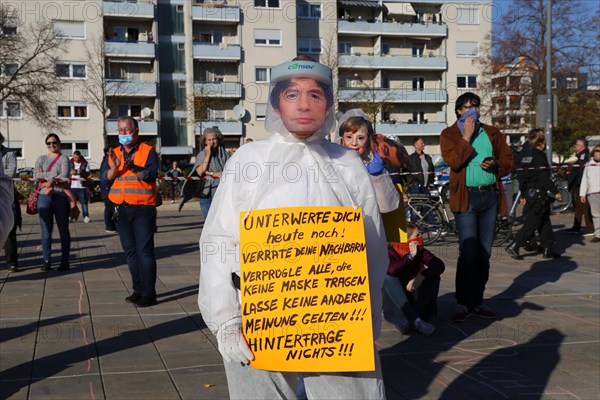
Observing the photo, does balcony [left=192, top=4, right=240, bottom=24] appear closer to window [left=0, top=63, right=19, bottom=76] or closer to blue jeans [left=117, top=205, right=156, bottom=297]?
window [left=0, top=63, right=19, bottom=76]

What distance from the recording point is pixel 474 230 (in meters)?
6.63

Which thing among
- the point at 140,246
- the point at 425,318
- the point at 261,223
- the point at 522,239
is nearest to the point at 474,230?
the point at 425,318

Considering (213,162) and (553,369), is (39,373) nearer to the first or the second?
(553,369)

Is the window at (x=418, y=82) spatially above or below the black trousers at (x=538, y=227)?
above

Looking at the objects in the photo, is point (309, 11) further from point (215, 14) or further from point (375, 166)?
point (375, 166)

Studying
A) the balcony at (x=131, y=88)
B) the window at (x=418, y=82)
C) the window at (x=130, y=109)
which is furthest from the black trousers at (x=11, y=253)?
the window at (x=418, y=82)

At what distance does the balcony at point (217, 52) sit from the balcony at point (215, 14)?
1.86m

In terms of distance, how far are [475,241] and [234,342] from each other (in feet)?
14.1

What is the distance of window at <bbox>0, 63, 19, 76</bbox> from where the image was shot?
115 ft

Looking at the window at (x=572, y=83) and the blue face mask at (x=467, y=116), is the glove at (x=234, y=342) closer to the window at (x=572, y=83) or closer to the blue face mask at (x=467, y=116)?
the blue face mask at (x=467, y=116)

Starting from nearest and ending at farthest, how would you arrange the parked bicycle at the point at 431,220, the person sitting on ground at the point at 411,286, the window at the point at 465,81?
the person sitting on ground at the point at 411,286 → the parked bicycle at the point at 431,220 → the window at the point at 465,81

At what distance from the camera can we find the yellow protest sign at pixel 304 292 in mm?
2758

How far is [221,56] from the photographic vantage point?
5478 centimetres

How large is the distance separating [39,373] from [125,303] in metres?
2.55
